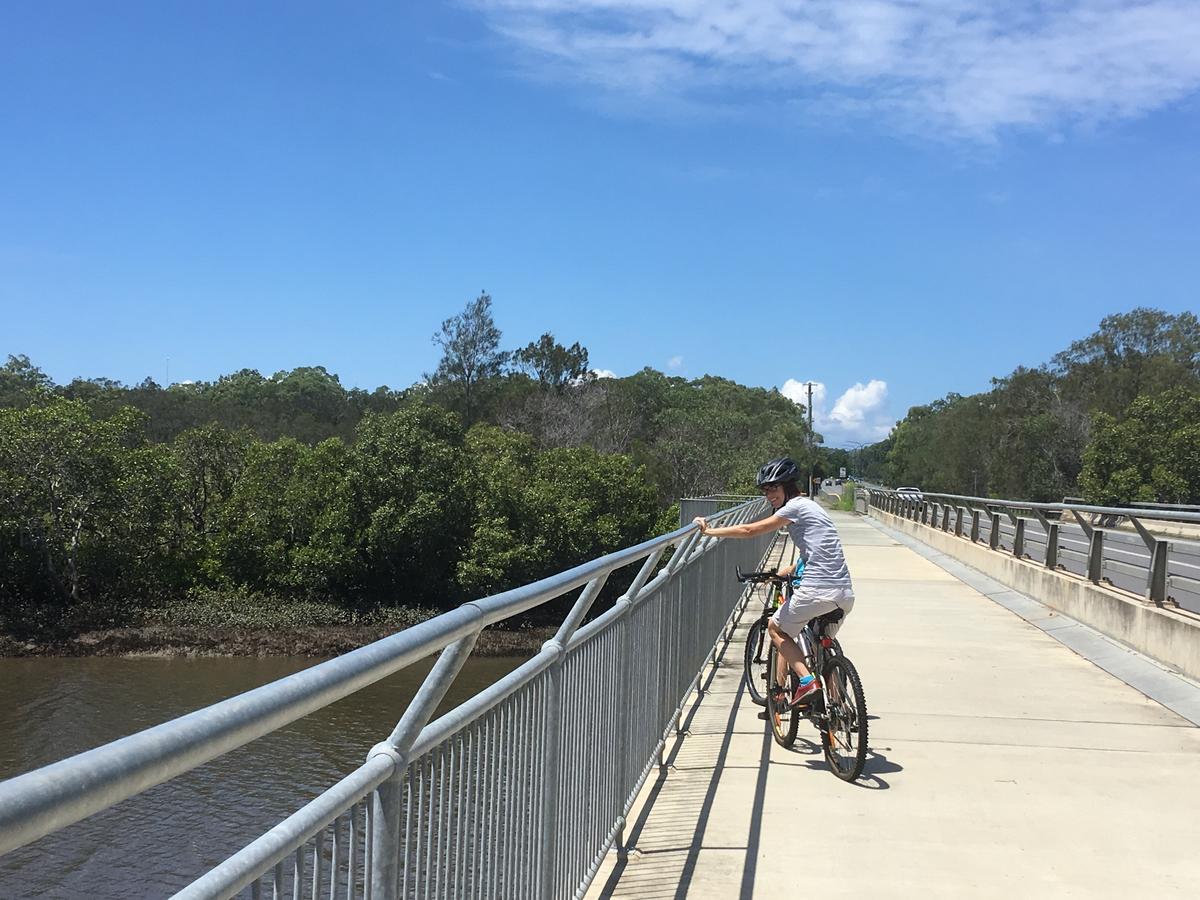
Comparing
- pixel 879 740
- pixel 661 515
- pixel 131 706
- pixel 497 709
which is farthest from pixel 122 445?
pixel 497 709

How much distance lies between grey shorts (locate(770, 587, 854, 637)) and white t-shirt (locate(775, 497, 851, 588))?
38 millimetres

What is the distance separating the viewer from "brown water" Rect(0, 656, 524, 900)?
21.0 metres

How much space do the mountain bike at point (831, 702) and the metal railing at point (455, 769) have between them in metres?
0.99

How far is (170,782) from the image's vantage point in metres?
14.5

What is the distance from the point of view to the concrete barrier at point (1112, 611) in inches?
343

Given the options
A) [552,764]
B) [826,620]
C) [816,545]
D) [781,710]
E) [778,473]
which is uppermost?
[778,473]

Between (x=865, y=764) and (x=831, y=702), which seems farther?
(x=865, y=764)

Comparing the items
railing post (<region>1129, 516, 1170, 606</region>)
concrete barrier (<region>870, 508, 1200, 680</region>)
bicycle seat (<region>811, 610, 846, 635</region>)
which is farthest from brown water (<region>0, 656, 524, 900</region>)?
railing post (<region>1129, 516, 1170, 606</region>)

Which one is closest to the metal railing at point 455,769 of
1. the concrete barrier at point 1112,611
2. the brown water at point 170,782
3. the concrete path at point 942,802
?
the concrete path at point 942,802

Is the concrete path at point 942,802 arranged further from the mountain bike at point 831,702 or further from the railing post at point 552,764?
the railing post at point 552,764

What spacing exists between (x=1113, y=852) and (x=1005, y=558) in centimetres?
1165

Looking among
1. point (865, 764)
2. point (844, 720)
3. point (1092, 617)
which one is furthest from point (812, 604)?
point (1092, 617)

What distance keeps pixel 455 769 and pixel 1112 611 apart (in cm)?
965

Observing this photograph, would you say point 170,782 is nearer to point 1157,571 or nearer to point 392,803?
point 1157,571
